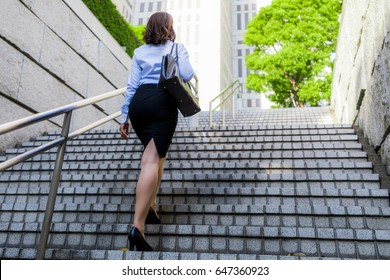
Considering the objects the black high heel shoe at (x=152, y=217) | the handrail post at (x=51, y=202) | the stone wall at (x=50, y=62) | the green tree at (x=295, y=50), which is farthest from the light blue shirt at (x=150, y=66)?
the green tree at (x=295, y=50)

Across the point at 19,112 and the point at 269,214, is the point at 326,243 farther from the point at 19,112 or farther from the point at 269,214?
the point at 19,112

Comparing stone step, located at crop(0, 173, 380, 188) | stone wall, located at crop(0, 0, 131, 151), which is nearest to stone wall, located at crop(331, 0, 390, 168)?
stone step, located at crop(0, 173, 380, 188)

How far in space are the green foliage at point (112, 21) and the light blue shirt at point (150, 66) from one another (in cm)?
609

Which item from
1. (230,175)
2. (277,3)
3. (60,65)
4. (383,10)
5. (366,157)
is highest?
(277,3)

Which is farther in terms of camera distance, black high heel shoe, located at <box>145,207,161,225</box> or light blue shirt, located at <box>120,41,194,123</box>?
black high heel shoe, located at <box>145,207,161,225</box>

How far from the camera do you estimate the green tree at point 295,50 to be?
15.9 metres

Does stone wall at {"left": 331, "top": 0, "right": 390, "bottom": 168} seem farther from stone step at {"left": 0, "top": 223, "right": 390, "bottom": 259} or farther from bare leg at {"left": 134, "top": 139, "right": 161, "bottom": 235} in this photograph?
bare leg at {"left": 134, "top": 139, "right": 161, "bottom": 235}

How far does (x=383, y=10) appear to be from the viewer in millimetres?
3375

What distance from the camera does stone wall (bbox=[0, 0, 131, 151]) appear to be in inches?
201

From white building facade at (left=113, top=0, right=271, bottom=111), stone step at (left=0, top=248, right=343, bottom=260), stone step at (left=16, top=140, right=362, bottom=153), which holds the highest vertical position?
white building facade at (left=113, top=0, right=271, bottom=111)

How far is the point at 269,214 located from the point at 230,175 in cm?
81

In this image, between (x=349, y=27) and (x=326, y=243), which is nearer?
(x=326, y=243)

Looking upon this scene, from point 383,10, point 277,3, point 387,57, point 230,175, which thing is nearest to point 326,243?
point 230,175

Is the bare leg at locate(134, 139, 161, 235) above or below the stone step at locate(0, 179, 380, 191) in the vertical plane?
below
